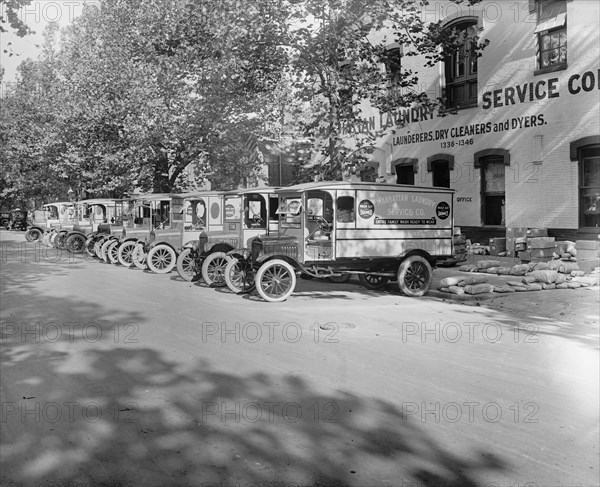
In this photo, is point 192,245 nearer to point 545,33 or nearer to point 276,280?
point 276,280

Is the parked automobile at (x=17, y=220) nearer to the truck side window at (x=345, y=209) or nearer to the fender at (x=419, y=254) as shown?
the truck side window at (x=345, y=209)

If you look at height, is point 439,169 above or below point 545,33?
below

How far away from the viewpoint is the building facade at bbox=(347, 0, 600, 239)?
15.7 m

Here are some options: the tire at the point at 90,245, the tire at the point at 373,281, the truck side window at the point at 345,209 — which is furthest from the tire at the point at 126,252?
the truck side window at the point at 345,209

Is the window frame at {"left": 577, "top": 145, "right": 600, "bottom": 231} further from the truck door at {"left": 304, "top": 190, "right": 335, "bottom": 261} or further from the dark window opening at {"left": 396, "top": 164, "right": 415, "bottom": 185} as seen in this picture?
the truck door at {"left": 304, "top": 190, "right": 335, "bottom": 261}

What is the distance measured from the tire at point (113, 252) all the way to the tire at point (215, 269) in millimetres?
6515

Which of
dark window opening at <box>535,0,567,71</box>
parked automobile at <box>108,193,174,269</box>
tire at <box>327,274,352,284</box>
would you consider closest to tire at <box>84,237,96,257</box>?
parked automobile at <box>108,193,174,269</box>

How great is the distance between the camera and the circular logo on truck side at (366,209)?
11.6 meters

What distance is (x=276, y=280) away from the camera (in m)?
11.3

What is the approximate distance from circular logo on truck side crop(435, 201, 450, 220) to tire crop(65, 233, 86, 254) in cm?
1667

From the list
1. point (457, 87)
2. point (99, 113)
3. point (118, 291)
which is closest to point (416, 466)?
point (118, 291)

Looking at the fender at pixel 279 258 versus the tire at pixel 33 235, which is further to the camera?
the tire at pixel 33 235

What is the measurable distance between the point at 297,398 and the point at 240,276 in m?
7.21

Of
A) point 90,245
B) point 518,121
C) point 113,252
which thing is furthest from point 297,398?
point 90,245
